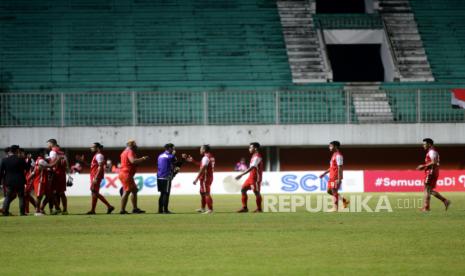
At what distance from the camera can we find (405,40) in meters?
52.1

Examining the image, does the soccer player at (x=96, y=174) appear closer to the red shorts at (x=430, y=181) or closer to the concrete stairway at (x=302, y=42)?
the red shorts at (x=430, y=181)

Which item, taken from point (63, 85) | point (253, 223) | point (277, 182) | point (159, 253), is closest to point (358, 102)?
point (277, 182)

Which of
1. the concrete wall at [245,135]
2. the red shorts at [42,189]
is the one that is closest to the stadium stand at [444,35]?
the concrete wall at [245,135]

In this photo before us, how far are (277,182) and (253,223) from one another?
22.3m

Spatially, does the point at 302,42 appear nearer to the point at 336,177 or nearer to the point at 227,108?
the point at 227,108

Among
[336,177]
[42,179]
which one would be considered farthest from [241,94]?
[42,179]

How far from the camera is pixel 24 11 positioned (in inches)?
2044

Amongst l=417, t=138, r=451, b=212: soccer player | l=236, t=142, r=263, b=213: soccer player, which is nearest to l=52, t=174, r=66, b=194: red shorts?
l=236, t=142, r=263, b=213: soccer player

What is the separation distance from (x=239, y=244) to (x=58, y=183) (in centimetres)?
1178

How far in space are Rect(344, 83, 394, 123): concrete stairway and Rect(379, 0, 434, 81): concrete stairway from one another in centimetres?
296

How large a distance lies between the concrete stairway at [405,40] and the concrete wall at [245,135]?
4015mm

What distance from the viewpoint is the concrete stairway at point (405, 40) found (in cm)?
5003

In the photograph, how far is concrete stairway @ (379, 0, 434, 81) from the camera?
50.0 metres

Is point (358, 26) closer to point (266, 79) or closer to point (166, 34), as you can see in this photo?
point (266, 79)
